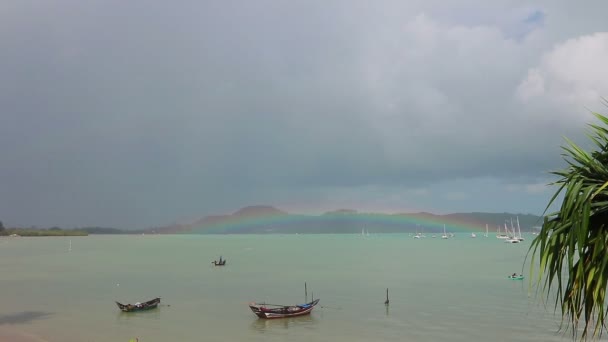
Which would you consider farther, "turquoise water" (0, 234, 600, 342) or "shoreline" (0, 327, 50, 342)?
"turquoise water" (0, 234, 600, 342)

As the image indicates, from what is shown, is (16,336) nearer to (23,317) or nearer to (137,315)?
(23,317)

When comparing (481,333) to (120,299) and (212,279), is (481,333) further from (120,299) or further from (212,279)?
(212,279)

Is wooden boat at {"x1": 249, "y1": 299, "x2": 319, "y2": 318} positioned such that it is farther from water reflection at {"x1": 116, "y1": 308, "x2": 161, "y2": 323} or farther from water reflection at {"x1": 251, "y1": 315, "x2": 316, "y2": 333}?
water reflection at {"x1": 116, "y1": 308, "x2": 161, "y2": 323}

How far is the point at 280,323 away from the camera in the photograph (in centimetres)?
3928

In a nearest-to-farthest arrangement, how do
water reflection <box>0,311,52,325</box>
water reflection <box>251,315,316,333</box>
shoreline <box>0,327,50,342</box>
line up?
shoreline <box>0,327,50,342</box>, water reflection <box>251,315,316,333</box>, water reflection <box>0,311,52,325</box>

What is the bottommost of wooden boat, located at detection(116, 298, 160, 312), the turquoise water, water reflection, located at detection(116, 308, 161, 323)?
the turquoise water

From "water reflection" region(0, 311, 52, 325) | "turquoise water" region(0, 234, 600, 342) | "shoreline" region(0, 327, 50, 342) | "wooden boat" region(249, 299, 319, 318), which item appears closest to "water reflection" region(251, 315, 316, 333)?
"turquoise water" region(0, 234, 600, 342)

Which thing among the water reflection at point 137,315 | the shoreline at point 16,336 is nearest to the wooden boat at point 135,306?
the water reflection at point 137,315

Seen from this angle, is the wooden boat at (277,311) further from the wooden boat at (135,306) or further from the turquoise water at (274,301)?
the wooden boat at (135,306)

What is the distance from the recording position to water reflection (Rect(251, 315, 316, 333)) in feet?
124

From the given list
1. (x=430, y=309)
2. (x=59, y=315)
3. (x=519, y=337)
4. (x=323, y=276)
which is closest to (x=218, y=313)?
(x=59, y=315)

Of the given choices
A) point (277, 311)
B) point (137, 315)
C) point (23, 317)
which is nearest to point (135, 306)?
point (137, 315)

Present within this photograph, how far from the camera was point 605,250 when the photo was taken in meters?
6.47

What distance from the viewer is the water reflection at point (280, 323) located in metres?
37.7
